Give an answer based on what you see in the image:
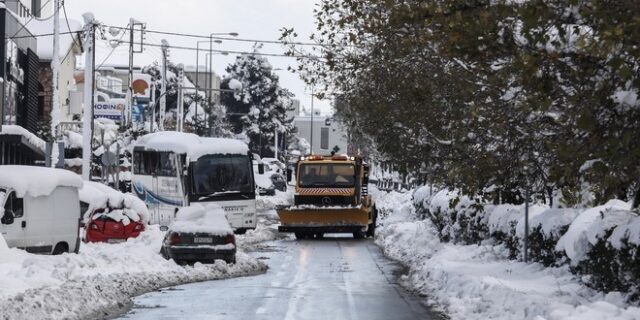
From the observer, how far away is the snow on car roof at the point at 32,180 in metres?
24.7

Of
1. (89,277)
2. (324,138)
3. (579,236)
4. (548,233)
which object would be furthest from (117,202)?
(324,138)

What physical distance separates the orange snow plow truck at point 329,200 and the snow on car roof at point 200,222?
13.9 metres

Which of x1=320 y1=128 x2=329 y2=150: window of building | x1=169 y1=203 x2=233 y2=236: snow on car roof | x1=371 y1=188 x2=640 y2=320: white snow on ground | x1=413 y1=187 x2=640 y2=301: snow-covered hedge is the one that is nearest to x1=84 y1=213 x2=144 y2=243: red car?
x1=169 y1=203 x2=233 y2=236: snow on car roof

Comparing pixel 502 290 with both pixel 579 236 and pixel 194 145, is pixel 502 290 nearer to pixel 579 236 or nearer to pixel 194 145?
pixel 579 236

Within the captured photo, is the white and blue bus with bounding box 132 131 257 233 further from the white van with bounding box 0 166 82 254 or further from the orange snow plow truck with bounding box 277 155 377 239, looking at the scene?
the white van with bounding box 0 166 82 254

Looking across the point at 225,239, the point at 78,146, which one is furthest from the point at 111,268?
the point at 78,146

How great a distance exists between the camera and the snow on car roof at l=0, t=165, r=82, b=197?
24.7 m

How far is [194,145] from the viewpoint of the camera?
40.2 m

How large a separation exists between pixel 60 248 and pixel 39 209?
3.98ft

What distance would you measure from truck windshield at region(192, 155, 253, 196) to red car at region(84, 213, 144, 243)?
8.27m

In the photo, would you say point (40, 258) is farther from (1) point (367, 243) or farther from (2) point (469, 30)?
(1) point (367, 243)

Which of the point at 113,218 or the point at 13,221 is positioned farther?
the point at 113,218

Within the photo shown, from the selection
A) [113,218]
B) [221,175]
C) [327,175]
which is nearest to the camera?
[113,218]

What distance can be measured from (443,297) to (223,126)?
327 feet
